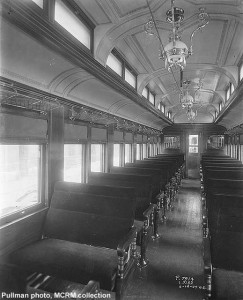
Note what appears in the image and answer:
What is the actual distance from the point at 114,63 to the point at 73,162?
2790 millimetres

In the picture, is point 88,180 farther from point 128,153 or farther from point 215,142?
point 215,142

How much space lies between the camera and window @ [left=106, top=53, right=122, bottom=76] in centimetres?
591

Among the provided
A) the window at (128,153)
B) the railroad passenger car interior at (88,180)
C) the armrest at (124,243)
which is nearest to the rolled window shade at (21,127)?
the railroad passenger car interior at (88,180)

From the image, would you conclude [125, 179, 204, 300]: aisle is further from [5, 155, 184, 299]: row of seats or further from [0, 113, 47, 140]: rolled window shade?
[0, 113, 47, 140]: rolled window shade

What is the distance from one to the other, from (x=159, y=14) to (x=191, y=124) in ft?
42.5

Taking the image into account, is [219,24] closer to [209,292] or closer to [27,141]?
[27,141]

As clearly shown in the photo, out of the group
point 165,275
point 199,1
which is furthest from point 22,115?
point 199,1

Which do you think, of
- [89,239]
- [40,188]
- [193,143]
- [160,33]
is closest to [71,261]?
[89,239]

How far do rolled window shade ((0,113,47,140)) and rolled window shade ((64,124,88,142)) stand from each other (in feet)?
2.48

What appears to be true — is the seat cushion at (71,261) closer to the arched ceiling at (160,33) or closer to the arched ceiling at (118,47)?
the arched ceiling at (118,47)

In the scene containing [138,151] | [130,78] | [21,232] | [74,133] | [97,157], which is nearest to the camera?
[21,232]

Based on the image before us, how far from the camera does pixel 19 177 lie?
364 cm

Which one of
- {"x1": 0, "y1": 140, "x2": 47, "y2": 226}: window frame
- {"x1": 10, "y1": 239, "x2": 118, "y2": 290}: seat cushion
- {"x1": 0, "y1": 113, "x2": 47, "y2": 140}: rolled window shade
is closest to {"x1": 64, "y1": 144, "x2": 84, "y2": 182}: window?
{"x1": 0, "y1": 140, "x2": 47, "y2": 226}: window frame

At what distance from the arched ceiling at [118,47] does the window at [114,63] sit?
239mm
